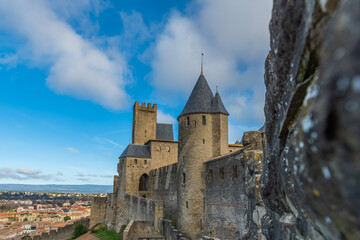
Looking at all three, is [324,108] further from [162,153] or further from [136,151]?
[162,153]

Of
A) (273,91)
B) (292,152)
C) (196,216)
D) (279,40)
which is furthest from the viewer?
(196,216)

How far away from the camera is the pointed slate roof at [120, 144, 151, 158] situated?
33156 mm

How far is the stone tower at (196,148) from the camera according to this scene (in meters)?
19.3

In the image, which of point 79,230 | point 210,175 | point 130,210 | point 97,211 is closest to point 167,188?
point 130,210

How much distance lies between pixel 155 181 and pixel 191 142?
12.2 metres

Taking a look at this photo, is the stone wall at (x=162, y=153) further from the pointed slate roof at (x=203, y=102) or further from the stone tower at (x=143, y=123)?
the pointed slate roof at (x=203, y=102)

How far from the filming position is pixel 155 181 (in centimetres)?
3061

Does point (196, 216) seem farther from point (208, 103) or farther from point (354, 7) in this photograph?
point (354, 7)

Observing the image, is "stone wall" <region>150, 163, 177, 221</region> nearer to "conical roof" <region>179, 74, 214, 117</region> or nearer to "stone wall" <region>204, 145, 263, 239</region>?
"stone wall" <region>204, 145, 263, 239</region>

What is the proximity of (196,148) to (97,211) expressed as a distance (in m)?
22.2

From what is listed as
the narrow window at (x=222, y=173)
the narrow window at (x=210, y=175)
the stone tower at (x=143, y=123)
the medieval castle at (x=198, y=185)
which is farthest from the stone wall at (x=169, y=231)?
the stone tower at (x=143, y=123)

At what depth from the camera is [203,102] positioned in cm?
2084

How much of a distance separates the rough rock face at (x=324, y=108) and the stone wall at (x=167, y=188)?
22446mm

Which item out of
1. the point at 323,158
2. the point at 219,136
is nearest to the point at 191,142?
the point at 219,136
